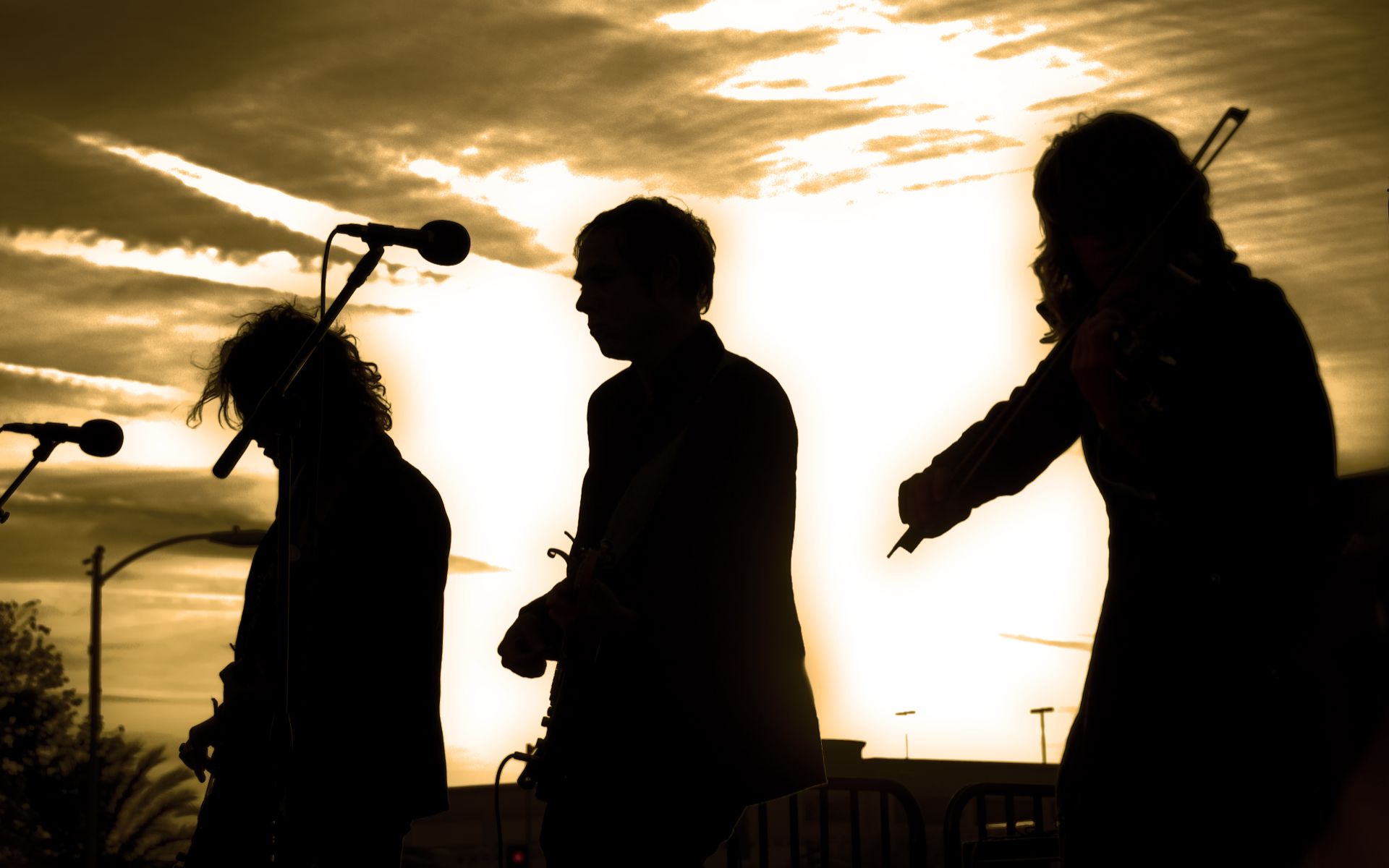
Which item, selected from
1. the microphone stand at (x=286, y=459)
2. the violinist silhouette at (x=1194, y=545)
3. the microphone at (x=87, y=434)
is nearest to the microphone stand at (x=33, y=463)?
the microphone at (x=87, y=434)

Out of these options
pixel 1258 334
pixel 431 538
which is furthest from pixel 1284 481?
pixel 431 538

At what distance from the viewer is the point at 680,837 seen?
128 inches

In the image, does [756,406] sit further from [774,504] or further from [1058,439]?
[1058,439]

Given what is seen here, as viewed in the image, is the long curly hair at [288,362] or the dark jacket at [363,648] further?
the long curly hair at [288,362]

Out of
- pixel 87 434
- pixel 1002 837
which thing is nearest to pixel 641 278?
pixel 1002 837

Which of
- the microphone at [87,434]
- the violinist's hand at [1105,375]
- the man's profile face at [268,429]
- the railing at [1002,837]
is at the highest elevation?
the microphone at [87,434]

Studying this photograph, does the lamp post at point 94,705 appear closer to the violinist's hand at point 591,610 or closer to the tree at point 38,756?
the tree at point 38,756

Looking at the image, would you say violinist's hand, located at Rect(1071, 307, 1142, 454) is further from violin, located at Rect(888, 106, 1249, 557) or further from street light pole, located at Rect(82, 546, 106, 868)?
street light pole, located at Rect(82, 546, 106, 868)

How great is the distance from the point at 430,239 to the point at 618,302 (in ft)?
1.95

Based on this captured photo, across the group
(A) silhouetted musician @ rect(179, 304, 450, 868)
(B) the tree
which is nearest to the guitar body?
(A) silhouetted musician @ rect(179, 304, 450, 868)

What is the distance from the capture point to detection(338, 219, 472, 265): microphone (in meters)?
4.14

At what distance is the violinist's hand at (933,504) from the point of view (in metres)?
2.78

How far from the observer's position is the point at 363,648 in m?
4.47

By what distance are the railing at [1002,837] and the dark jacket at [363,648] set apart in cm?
178
